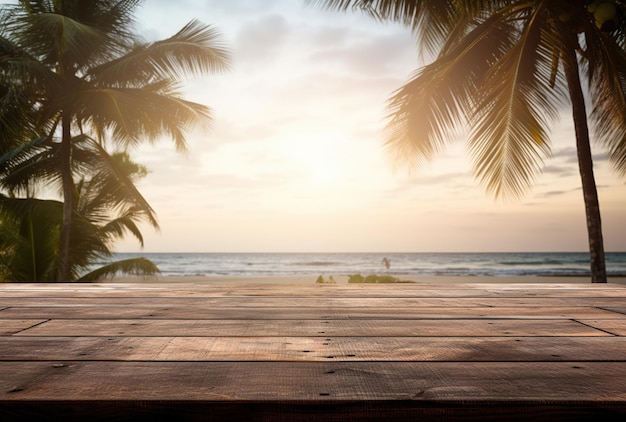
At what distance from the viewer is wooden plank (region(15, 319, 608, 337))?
1267 millimetres

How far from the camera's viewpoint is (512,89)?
511 cm

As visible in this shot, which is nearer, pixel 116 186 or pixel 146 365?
pixel 146 365

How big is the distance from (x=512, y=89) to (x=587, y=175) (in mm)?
1323

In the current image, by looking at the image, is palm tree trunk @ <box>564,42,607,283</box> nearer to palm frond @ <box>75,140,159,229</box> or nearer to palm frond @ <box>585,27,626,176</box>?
palm frond @ <box>585,27,626,176</box>

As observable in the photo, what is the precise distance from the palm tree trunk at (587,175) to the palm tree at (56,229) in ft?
21.4

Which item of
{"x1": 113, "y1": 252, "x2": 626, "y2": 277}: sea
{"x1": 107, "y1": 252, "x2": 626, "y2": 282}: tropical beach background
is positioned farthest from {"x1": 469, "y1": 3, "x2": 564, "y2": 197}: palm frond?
{"x1": 113, "y1": 252, "x2": 626, "y2": 277}: sea

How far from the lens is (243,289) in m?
2.36

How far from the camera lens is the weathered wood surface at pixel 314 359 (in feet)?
2.49

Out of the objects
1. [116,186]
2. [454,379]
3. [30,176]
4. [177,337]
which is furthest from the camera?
[116,186]

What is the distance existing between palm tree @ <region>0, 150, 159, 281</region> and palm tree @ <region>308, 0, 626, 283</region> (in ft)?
16.7

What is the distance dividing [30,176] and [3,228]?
107 cm
